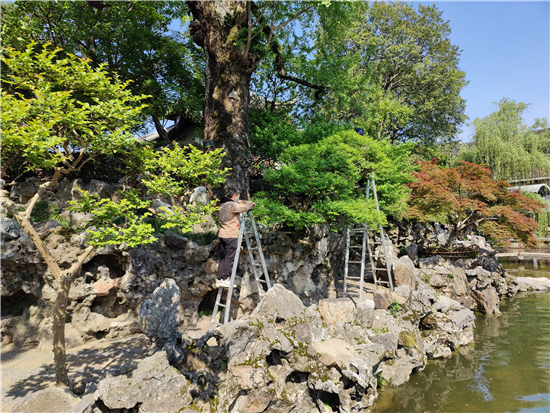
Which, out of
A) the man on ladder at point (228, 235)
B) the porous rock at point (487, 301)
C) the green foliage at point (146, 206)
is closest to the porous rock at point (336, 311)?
the man on ladder at point (228, 235)

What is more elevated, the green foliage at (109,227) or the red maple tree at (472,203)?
the red maple tree at (472,203)

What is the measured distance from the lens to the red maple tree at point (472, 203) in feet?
48.6

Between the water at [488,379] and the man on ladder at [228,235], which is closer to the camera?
the man on ladder at [228,235]

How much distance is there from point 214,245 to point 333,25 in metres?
8.26

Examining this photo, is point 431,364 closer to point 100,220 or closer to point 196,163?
point 196,163

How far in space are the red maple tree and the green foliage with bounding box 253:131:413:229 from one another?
646cm

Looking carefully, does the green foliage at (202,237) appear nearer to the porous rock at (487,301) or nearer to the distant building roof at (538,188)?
the porous rock at (487,301)

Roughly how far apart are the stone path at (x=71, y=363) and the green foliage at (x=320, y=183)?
4.09 metres

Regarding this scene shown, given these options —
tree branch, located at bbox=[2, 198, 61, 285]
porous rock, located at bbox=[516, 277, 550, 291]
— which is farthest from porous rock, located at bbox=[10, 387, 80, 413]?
porous rock, located at bbox=[516, 277, 550, 291]

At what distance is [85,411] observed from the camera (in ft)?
13.1

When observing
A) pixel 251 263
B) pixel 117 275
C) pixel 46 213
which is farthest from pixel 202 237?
pixel 46 213

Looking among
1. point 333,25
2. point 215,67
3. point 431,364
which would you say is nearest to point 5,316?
point 215,67

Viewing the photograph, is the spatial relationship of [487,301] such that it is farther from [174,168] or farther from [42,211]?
[42,211]

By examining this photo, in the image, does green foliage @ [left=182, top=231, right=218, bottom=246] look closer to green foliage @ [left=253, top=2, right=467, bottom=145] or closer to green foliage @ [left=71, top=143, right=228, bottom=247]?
green foliage @ [left=71, top=143, right=228, bottom=247]
